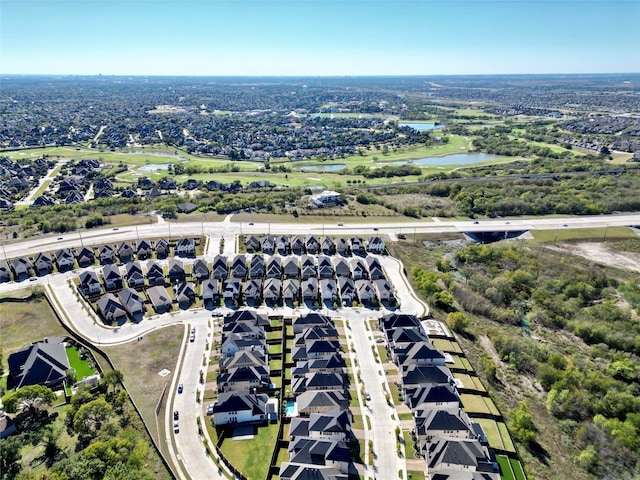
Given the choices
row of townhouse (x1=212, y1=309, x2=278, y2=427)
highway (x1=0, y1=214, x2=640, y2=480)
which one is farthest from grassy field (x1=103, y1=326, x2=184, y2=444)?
row of townhouse (x1=212, y1=309, x2=278, y2=427)

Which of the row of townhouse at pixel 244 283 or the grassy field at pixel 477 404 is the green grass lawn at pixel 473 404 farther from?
the row of townhouse at pixel 244 283

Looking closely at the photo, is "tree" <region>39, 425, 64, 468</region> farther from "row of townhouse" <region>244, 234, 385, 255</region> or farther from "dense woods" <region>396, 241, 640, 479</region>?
"row of townhouse" <region>244, 234, 385, 255</region>

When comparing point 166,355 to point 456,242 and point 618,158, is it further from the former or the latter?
point 618,158

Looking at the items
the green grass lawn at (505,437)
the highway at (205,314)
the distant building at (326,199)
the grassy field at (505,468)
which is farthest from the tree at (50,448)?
the distant building at (326,199)

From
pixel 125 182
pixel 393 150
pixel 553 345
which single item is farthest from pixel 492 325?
pixel 393 150

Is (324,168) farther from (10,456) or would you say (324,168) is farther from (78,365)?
(10,456)

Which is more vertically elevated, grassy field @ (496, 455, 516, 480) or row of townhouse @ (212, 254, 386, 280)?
row of townhouse @ (212, 254, 386, 280)
